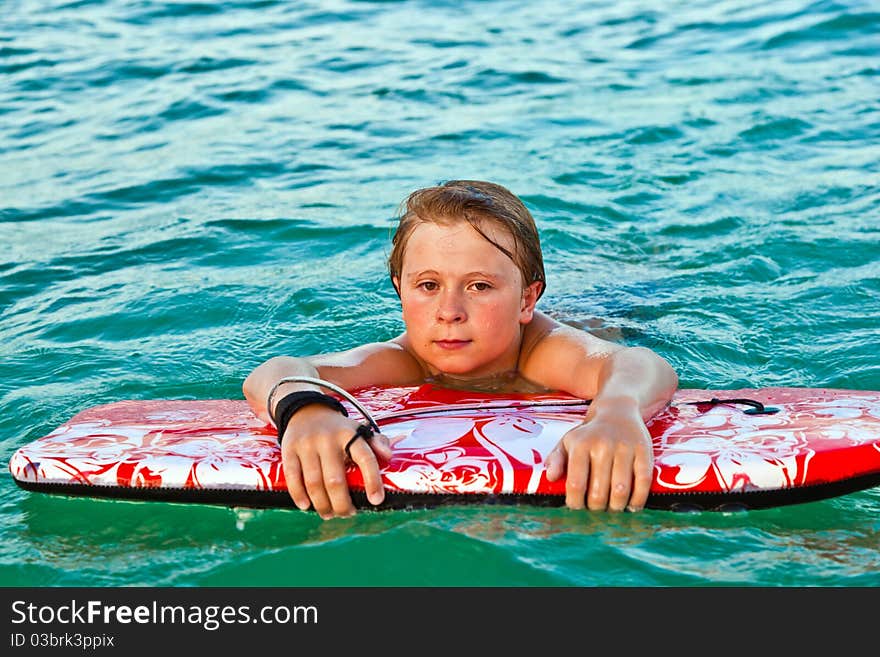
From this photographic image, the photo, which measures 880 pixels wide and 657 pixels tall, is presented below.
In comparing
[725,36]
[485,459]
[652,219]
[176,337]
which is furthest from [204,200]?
[725,36]

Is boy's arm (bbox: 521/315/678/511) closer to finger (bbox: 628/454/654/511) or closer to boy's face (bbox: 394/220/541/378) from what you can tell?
finger (bbox: 628/454/654/511)

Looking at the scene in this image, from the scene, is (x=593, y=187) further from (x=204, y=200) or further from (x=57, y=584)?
(x=57, y=584)

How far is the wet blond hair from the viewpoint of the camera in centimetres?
352

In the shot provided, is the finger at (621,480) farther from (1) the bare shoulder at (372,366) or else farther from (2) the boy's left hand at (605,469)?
(1) the bare shoulder at (372,366)

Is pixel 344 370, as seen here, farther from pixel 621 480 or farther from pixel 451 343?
pixel 621 480

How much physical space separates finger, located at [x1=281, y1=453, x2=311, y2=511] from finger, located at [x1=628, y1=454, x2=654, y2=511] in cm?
84

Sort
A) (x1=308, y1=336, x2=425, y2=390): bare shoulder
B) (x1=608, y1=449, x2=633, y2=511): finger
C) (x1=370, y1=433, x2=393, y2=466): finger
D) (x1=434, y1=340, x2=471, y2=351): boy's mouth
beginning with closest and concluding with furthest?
(x1=608, y1=449, x2=633, y2=511): finger
(x1=370, y1=433, x2=393, y2=466): finger
(x1=434, y1=340, x2=471, y2=351): boy's mouth
(x1=308, y1=336, x2=425, y2=390): bare shoulder

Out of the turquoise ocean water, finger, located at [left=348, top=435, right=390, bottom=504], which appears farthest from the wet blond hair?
the turquoise ocean water

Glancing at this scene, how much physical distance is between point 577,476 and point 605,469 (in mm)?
76

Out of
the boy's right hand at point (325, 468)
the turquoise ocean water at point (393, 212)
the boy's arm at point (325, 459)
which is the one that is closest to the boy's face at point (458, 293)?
the boy's arm at point (325, 459)

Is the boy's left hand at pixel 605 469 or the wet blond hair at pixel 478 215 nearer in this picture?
the boy's left hand at pixel 605 469

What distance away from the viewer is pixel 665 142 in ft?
26.7

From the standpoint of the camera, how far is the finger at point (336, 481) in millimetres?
2918

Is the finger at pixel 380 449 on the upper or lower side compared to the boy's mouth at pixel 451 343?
lower
